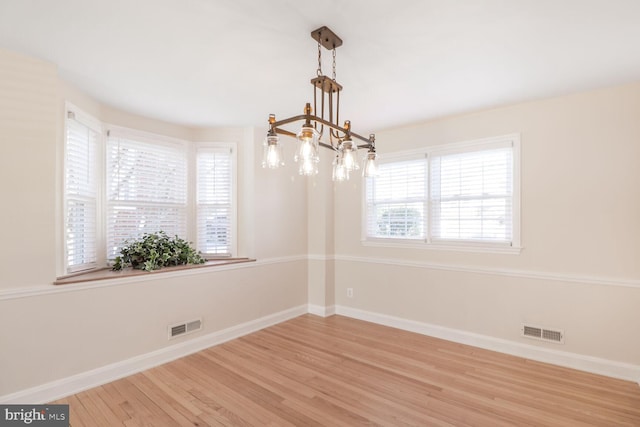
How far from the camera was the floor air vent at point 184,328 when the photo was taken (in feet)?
10.7

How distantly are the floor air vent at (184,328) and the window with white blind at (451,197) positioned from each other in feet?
7.90

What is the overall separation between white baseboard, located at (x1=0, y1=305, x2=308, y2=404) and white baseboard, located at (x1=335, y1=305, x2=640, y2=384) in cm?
172

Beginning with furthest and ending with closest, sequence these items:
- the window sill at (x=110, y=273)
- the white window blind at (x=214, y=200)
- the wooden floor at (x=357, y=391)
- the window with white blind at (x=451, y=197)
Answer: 1. the white window blind at (x=214, y=200)
2. the window with white blind at (x=451, y=197)
3. the window sill at (x=110, y=273)
4. the wooden floor at (x=357, y=391)

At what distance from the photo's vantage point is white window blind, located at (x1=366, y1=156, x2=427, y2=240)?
3.99 metres

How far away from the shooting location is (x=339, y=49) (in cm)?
224

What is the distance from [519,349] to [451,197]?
5.76ft

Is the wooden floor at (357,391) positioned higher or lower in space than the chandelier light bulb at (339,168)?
lower

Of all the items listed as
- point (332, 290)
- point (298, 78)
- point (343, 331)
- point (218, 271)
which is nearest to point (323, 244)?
point (332, 290)

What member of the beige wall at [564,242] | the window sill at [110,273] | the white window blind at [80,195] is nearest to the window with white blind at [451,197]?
the beige wall at [564,242]

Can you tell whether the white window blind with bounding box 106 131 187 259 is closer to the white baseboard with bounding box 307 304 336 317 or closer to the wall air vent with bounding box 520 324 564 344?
the white baseboard with bounding box 307 304 336 317

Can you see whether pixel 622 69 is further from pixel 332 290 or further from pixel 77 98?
pixel 77 98

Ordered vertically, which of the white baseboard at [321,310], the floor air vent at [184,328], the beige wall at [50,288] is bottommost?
the white baseboard at [321,310]

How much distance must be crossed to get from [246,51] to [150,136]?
2103mm

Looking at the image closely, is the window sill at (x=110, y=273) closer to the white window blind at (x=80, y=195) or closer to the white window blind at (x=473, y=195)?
the white window blind at (x=80, y=195)
